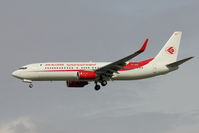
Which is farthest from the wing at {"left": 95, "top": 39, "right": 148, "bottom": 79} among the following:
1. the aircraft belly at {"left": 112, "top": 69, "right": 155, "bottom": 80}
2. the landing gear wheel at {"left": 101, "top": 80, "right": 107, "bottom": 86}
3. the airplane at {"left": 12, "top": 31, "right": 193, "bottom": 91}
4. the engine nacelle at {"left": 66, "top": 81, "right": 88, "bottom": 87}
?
the engine nacelle at {"left": 66, "top": 81, "right": 88, "bottom": 87}

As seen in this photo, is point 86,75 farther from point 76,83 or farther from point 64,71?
point 76,83

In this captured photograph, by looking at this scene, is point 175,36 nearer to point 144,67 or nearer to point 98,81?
point 144,67

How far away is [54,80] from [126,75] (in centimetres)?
1113

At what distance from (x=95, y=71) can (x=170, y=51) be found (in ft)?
48.6

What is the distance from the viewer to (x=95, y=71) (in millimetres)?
78625

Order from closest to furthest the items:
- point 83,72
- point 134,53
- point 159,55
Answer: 1. point 134,53
2. point 83,72
3. point 159,55

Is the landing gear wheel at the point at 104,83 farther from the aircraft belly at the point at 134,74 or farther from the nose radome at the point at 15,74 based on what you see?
the nose radome at the point at 15,74

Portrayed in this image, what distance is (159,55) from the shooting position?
8519 centimetres

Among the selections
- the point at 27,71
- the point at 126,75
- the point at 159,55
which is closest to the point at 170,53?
the point at 159,55

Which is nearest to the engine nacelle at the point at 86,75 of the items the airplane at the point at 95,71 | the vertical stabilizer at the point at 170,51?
the airplane at the point at 95,71

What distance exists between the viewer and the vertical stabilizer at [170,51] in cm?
8439

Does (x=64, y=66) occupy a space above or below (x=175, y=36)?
below

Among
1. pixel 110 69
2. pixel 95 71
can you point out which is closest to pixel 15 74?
pixel 95 71

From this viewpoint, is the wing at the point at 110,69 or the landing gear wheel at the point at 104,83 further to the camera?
the landing gear wheel at the point at 104,83
